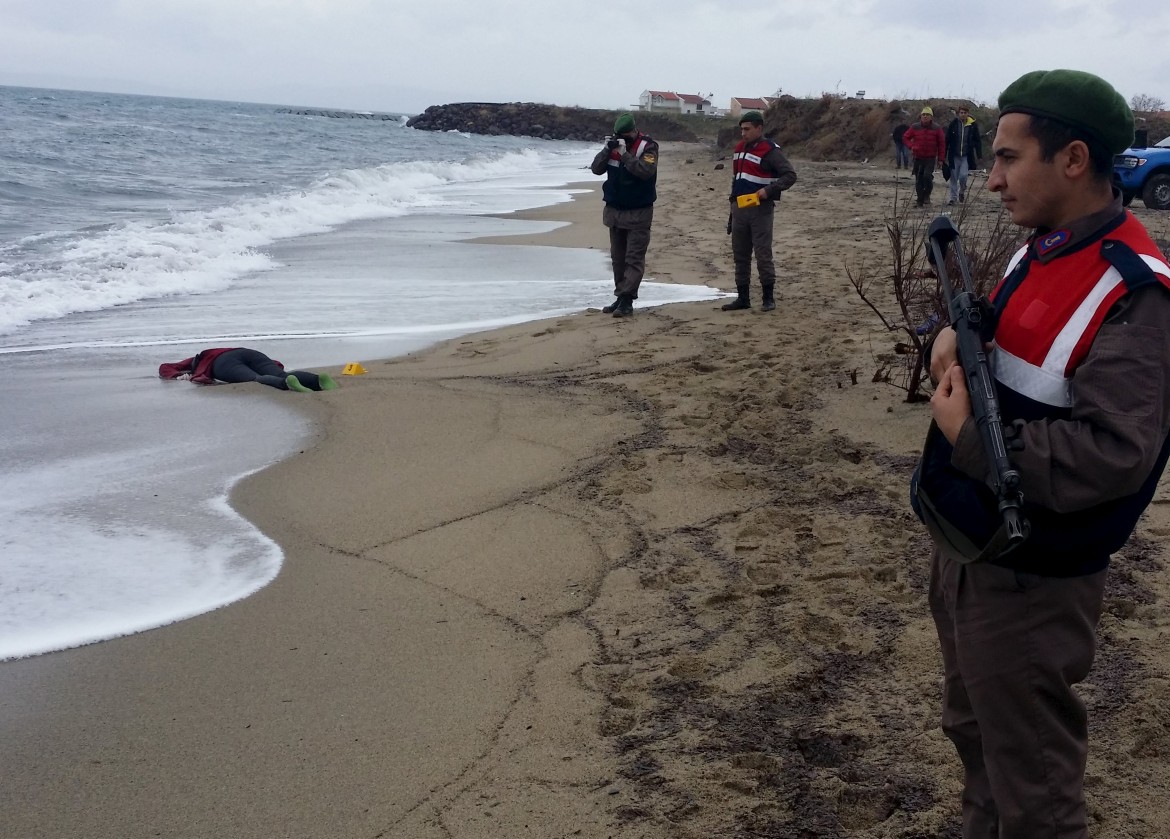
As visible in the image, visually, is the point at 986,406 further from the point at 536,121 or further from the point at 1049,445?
the point at 536,121

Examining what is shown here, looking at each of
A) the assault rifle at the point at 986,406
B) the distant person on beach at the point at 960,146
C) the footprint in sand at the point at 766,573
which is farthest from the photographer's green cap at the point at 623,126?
the distant person on beach at the point at 960,146

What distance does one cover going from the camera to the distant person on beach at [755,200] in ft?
29.3

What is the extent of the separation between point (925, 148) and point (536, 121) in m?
80.1

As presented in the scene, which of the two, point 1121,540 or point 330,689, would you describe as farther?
point 330,689

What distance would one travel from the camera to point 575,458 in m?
5.23

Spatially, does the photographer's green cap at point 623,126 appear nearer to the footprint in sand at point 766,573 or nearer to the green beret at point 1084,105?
the footprint in sand at point 766,573

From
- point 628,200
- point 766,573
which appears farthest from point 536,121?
point 766,573

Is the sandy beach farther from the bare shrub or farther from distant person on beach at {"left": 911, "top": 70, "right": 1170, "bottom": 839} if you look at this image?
distant person on beach at {"left": 911, "top": 70, "right": 1170, "bottom": 839}

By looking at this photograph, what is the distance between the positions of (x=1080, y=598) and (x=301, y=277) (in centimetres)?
1081

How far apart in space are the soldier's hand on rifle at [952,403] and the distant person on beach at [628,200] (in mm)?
7190

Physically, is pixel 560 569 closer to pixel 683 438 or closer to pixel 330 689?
pixel 330 689

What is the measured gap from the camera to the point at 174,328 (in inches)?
352

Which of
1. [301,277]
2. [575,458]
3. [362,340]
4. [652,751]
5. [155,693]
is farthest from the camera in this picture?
[301,277]

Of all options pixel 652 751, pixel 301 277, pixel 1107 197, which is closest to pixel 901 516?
pixel 652 751
